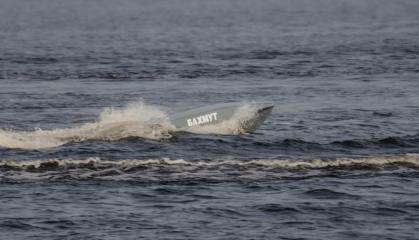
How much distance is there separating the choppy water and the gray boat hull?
0.42 m

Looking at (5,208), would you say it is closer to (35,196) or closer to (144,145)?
(35,196)

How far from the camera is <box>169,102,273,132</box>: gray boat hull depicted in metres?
40.2

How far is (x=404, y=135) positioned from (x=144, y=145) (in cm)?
946

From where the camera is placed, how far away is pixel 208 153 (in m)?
36.1

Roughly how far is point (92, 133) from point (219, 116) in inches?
192

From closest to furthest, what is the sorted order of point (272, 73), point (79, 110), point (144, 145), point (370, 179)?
point (370, 179) < point (144, 145) < point (79, 110) < point (272, 73)

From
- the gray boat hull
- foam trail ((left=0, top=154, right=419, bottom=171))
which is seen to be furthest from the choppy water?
the gray boat hull

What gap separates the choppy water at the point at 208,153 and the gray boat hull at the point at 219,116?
16.4 inches

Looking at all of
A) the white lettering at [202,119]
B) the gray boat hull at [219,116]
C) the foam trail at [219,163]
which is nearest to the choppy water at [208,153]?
the foam trail at [219,163]

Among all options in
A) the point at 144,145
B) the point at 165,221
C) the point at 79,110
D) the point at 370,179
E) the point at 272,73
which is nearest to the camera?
the point at 165,221

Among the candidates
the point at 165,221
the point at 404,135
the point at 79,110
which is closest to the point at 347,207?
the point at 165,221

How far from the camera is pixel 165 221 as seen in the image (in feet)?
90.2

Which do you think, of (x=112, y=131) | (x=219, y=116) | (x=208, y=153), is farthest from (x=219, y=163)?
(x=219, y=116)

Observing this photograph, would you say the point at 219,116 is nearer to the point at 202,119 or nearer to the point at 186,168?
the point at 202,119
